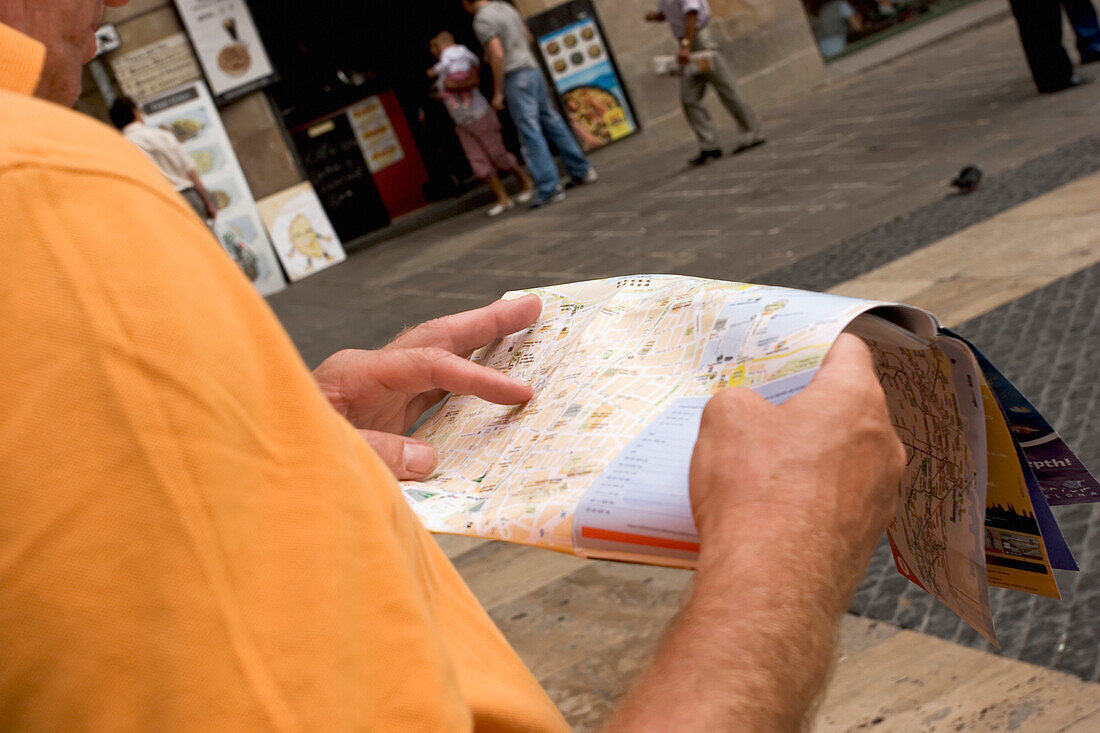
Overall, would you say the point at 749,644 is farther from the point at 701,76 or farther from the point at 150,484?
the point at 701,76

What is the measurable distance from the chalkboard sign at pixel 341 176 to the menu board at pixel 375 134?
0.31 ft

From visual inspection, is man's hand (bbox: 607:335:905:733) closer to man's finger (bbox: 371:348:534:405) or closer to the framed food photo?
man's finger (bbox: 371:348:534:405)

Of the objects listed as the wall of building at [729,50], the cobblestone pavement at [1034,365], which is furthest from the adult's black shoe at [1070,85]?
the wall of building at [729,50]

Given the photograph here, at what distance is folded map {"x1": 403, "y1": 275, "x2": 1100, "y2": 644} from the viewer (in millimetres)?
955

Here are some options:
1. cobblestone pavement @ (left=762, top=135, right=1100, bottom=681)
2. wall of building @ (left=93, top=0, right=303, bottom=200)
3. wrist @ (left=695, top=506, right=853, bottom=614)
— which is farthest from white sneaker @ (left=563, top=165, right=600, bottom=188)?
wrist @ (left=695, top=506, right=853, bottom=614)

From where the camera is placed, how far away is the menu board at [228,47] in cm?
1027

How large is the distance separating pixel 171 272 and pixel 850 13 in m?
13.1

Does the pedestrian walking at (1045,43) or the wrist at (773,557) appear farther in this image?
the pedestrian walking at (1045,43)

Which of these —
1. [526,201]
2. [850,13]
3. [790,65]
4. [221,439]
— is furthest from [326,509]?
[850,13]

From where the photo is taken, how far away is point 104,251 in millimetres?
523

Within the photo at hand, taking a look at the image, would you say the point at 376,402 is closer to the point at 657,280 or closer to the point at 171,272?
the point at 657,280

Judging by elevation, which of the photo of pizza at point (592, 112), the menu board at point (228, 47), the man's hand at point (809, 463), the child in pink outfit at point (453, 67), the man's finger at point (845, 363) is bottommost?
the man's hand at point (809, 463)

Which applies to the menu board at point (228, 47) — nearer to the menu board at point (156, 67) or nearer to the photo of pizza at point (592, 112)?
the menu board at point (156, 67)

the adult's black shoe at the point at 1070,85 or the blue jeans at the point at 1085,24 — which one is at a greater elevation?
the blue jeans at the point at 1085,24
